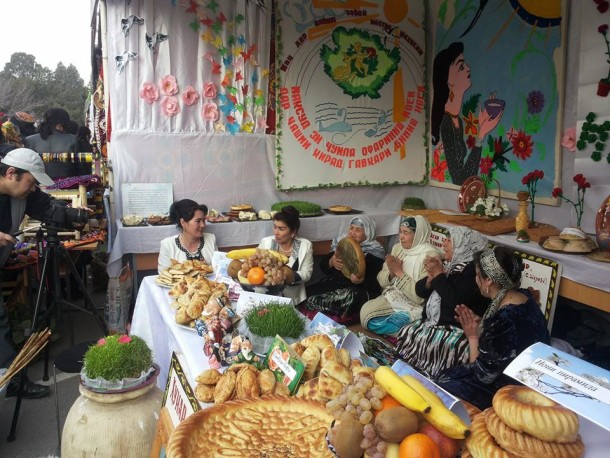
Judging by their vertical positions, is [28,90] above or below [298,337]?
above

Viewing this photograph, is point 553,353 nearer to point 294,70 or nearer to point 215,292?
point 215,292

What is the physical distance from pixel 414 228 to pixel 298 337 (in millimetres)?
2172

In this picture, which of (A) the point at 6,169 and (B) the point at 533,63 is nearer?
(A) the point at 6,169

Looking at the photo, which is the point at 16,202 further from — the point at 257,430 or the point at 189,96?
the point at 257,430

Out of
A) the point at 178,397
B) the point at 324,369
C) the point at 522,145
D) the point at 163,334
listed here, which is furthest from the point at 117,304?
the point at 522,145

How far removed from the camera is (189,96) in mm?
5109

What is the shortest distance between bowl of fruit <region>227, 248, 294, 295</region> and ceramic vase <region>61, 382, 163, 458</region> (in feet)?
2.82

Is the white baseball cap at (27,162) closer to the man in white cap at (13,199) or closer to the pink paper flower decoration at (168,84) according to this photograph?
the man in white cap at (13,199)

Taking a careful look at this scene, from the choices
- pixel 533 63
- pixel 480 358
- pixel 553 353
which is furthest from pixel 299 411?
pixel 533 63

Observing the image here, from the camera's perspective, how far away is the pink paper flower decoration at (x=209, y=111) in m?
5.20

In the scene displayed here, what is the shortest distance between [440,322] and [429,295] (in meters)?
0.29

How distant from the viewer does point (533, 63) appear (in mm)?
4703

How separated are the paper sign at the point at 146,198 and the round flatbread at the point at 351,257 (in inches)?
74.1

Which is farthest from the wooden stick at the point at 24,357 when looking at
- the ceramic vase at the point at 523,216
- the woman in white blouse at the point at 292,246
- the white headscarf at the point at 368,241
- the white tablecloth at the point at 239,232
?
the ceramic vase at the point at 523,216
